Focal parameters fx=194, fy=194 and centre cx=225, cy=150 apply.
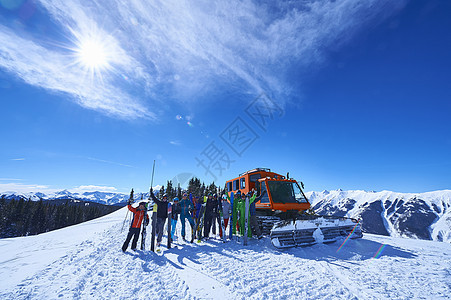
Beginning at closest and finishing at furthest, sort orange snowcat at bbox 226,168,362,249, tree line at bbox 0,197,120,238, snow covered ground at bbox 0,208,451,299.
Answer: snow covered ground at bbox 0,208,451,299 < orange snowcat at bbox 226,168,362,249 < tree line at bbox 0,197,120,238

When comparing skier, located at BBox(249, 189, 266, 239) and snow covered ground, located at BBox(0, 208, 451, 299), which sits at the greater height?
skier, located at BBox(249, 189, 266, 239)

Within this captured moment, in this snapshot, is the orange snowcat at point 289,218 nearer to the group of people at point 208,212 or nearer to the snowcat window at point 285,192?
the snowcat window at point 285,192

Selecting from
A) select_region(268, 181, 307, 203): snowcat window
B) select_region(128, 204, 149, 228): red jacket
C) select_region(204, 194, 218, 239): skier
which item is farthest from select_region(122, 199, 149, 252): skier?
select_region(268, 181, 307, 203): snowcat window

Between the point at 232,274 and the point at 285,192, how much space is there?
6693 millimetres

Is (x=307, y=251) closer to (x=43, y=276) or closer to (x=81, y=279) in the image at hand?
(x=81, y=279)

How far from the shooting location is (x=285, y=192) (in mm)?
10859

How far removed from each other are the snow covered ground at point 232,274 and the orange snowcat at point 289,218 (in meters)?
0.58

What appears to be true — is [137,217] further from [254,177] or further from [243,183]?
[254,177]

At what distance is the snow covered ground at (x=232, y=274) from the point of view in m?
4.07

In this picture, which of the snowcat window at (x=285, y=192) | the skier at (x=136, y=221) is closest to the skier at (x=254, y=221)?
the snowcat window at (x=285, y=192)

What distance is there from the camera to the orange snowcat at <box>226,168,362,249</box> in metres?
7.78

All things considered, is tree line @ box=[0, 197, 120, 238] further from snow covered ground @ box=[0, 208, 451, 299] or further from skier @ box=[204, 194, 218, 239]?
skier @ box=[204, 194, 218, 239]

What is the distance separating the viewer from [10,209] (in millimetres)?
61688

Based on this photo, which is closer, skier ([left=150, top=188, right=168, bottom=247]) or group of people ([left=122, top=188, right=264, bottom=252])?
skier ([left=150, top=188, right=168, bottom=247])
